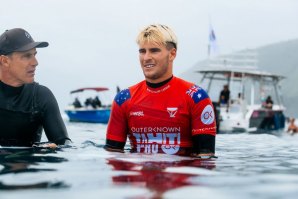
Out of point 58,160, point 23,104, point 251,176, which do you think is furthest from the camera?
point 23,104

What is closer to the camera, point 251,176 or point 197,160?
point 251,176

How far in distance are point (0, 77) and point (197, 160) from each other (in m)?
2.56

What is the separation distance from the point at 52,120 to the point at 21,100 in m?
0.43

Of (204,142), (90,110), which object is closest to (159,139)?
(204,142)

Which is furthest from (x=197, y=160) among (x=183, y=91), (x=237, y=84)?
(x=237, y=84)

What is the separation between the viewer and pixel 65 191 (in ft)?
8.75

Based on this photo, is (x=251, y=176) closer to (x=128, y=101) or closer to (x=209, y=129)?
(x=209, y=129)

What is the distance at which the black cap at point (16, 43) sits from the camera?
211 inches

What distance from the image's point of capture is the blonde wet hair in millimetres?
4598

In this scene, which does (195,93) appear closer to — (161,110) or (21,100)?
(161,110)

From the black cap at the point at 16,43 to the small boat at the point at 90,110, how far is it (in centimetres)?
3111

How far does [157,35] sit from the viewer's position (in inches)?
181

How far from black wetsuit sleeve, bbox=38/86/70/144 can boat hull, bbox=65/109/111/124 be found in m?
31.1

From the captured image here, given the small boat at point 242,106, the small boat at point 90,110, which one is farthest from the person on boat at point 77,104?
the small boat at point 242,106
